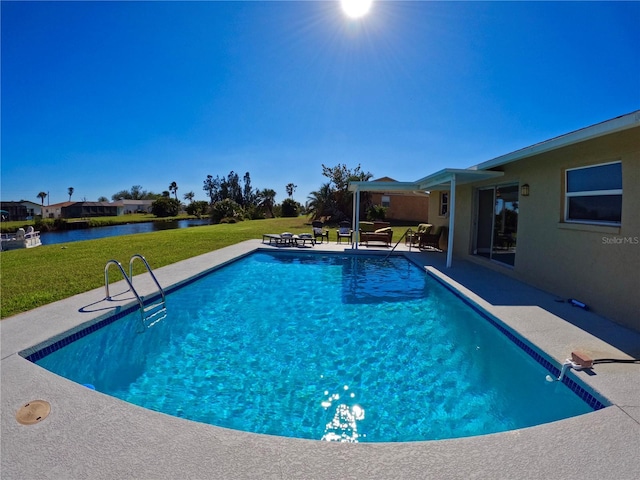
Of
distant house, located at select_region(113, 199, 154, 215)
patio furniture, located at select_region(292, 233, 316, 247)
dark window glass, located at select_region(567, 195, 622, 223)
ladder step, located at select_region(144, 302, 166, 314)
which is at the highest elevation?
distant house, located at select_region(113, 199, 154, 215)

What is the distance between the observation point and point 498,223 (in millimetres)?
10539

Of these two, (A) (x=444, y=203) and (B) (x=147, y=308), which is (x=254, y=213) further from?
(B) (x=147, y=308)

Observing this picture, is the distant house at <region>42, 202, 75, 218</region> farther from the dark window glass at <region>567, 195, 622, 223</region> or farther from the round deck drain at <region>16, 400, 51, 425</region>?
the dark window glass at <region>567, 195, 622, 223</region>

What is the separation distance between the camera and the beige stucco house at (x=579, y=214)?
4.98m

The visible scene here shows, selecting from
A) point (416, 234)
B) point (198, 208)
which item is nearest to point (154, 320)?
point (416, 234)

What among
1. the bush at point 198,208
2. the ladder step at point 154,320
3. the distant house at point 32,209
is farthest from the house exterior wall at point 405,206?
the distant house at point 32,209

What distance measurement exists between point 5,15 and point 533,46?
15.4 m

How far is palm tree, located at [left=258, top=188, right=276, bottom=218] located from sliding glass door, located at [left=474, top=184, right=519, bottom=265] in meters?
44.4

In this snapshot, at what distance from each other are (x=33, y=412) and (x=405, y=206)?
1268 inches

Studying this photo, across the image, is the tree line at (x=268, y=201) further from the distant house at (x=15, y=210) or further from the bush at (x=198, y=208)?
the distant house at (x=15, y=210)

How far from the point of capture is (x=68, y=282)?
297 inches

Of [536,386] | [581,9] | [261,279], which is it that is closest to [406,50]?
[581,9]

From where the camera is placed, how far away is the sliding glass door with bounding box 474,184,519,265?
957 centimetres

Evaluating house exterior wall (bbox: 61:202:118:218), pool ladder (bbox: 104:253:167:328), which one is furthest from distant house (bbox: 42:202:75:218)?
pool ladder (bbox: 104:253:167:328)
